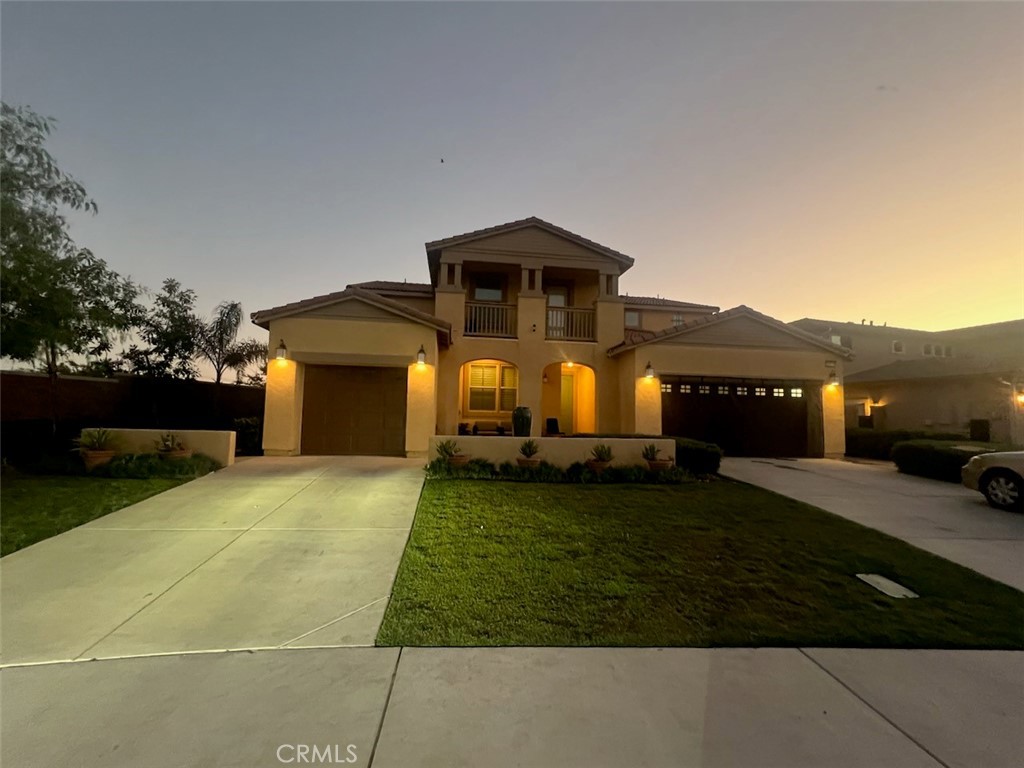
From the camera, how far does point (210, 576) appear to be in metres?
4.36

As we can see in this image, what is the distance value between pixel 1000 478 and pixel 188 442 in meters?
15.5

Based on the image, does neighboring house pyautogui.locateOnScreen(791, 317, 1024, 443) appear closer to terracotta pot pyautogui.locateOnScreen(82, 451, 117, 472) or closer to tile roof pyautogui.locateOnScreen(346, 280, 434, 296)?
tile roof pyautogui.locateOnScreen(346, 280, 434, 296)

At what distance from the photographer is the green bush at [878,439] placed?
14.1 metres

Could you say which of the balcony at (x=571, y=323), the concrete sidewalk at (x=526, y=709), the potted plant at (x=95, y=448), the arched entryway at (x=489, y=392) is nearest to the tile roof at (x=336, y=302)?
the arched entryway at (x=489, y=392)

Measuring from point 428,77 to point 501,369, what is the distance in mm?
8530

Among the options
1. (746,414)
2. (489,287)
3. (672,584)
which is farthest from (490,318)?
(672,584)

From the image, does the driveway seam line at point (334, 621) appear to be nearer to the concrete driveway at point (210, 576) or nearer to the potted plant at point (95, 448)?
the concrete driveway at point (210, 576)

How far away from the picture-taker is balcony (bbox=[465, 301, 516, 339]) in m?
14.5

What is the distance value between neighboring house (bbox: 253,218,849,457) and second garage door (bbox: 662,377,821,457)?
0.04 m

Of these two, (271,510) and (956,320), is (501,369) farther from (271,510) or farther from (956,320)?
(956,320)

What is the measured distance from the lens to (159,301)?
1589 cm

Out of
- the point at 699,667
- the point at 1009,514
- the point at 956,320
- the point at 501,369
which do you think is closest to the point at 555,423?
the point at 501,369

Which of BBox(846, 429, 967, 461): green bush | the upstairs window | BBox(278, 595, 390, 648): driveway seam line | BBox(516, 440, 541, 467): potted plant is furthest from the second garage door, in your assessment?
BBox(278, 595, 390, 648): driveway seam line

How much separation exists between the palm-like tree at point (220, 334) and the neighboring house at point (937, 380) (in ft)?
90.2
